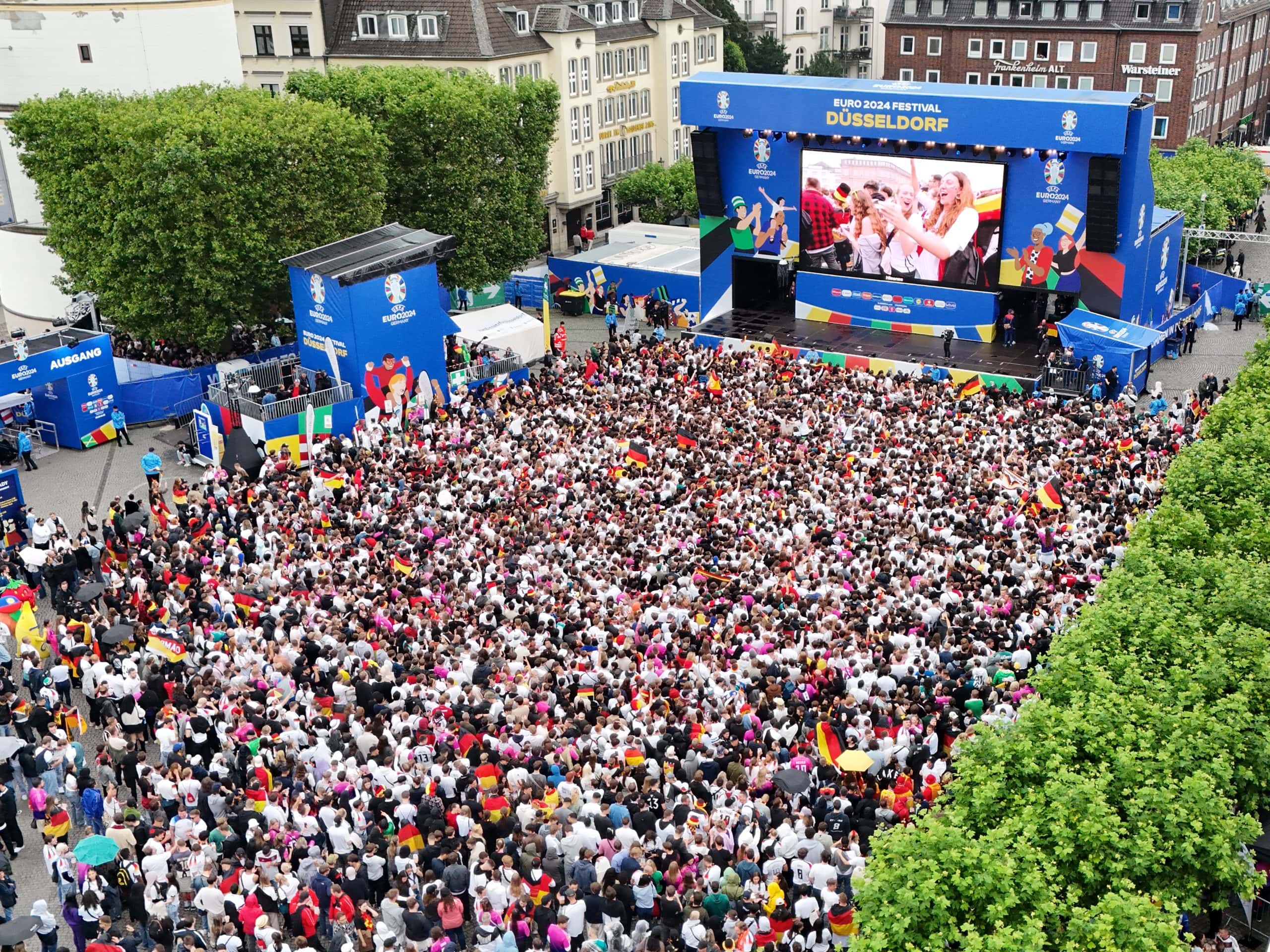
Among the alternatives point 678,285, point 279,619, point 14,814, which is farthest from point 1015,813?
point 678,285

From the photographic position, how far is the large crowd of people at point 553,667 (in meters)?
17.7

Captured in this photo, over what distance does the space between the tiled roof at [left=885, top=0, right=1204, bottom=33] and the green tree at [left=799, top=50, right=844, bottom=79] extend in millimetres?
6166

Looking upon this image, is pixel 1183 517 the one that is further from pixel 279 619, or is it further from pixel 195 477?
Answer: pixel 195 477

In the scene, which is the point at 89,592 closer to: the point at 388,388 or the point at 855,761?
the point at 388,388

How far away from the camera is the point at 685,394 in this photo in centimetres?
3734

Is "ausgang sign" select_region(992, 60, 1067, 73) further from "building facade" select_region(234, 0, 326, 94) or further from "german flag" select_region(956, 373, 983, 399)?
"german flag" select_region(956, 373, 983, 399)

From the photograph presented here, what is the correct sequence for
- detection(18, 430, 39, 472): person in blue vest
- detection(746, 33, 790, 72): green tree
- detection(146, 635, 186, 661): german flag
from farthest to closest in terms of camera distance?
1. detection(746, 33, 790, 72): green tree
2. detection(18, 430, 39, 472): person in blue vest
3. detection(146, 635, 186, 661): german flag

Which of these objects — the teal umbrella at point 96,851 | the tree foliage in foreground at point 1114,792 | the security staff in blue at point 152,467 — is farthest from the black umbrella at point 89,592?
the tree foliage in foreground at point 1114,792

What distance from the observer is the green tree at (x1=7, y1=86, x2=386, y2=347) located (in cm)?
4012

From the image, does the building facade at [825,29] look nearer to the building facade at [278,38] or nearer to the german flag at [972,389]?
the building facade at [278,38]

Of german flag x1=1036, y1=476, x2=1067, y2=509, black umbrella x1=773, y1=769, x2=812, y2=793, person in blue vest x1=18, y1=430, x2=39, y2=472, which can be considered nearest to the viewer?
black umbrella x1=773, y1=769, x2=812, y2=793

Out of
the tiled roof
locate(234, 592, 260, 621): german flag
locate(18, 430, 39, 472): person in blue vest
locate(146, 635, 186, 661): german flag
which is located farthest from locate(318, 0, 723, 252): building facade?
locate(146, 635, 186, 661): german flag

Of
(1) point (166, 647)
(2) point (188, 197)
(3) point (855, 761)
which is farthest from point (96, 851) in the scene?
(2) point (188, 197)

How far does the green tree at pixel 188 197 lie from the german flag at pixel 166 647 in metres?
19.3
